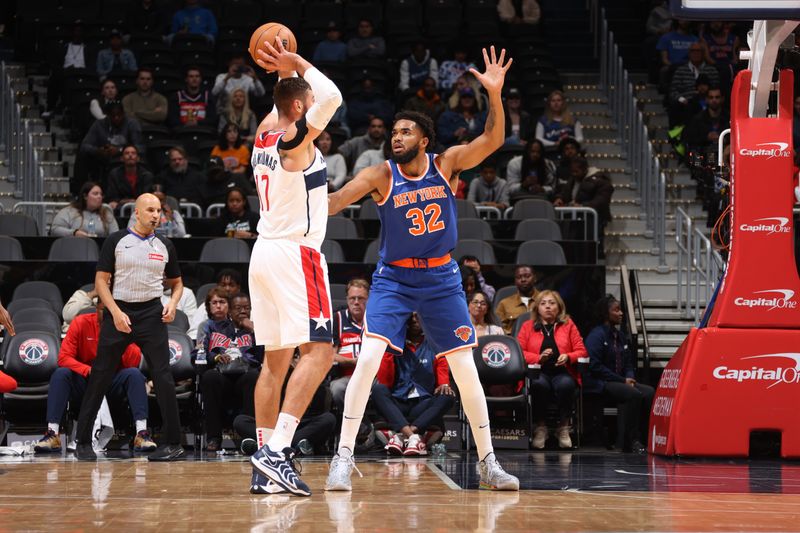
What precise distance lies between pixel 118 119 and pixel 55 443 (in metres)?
6.19

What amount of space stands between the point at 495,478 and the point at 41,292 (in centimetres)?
654

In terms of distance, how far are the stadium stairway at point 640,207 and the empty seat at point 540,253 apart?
47.5 inches

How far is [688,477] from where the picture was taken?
7277mm

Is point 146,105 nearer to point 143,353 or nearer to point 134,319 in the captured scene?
point 134,319

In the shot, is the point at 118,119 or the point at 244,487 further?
the point at 118,119

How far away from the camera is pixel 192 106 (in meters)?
15.8

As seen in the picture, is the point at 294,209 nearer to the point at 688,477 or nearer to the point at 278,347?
the point at 278,347

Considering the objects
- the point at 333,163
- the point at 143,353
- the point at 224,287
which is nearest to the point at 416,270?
the point at 143,353

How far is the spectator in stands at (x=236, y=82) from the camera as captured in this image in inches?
611

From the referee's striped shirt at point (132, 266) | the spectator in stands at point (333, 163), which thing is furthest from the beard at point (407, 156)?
the spectator in stands at point (333, 163)

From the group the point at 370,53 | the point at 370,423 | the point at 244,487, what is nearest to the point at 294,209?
the point at 244,487

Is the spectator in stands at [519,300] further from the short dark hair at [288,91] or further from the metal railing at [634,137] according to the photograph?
the short dark hair at [288,91]

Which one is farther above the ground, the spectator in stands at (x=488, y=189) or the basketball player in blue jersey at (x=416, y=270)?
the spectator in stands at (x=488, y=189)

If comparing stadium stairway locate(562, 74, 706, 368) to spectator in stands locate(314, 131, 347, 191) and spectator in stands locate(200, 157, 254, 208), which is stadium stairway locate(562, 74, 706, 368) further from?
spectator in stands locate(200, 157, 254, 208)
